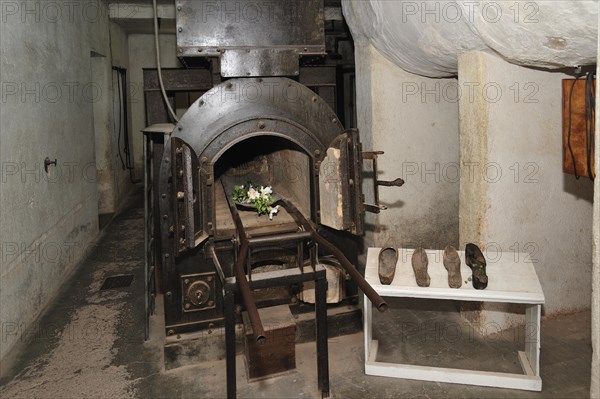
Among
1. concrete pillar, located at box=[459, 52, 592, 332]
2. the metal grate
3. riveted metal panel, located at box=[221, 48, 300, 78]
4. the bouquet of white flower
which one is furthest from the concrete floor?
riveted metal panel, located at box=[221, 48, 300, 78]

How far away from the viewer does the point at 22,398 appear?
7.37ft

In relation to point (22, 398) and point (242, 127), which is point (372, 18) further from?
point (22, 398)

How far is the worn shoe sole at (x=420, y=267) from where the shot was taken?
231 cm

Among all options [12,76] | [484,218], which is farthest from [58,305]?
[484,218]

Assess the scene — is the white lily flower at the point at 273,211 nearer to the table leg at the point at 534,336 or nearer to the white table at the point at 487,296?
the white table at the point at 487,296

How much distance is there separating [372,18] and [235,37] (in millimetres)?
999

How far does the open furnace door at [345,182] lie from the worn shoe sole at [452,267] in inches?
18.7

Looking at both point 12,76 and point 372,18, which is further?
point 372,18

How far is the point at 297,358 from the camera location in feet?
8.35

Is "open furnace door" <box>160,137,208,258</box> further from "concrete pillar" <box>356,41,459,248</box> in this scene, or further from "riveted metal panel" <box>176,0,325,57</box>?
"concrete pillar" <box>356,41,459,248</box>

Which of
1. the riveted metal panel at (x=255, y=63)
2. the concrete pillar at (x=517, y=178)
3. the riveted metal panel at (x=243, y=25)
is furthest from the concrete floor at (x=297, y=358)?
the riveted metal panel at (x=243, y=25)

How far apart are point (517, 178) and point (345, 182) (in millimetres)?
954

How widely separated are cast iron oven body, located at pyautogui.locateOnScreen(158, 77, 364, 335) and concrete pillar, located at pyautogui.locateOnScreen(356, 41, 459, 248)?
90 cm

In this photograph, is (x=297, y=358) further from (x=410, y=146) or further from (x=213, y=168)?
(x=410, y=146)
